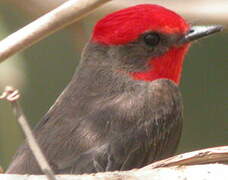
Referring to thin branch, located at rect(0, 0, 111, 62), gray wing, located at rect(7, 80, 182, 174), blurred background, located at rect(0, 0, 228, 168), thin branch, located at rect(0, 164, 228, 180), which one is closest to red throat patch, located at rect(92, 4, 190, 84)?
gray wing, located at rect(7, 80, 182, 174)

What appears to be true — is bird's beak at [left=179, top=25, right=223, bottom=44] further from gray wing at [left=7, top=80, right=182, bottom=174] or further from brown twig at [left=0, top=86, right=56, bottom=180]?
brown twig at [left=0, top=86, right=56, bottom=180]

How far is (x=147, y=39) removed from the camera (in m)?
5.54

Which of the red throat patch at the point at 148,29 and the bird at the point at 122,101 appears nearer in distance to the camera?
the bird at the point at 122,101

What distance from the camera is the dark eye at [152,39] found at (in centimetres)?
552

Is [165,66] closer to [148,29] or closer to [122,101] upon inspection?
[148,29]

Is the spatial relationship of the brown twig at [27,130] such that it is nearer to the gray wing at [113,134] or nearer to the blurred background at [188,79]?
the gray wing at [113,134]

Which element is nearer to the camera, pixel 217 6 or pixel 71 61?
pixel 217 6

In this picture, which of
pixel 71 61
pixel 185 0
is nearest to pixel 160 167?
pixel 185 0

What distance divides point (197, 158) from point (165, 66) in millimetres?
1618

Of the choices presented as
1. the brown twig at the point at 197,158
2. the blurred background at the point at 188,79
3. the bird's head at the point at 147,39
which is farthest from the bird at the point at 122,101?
the blurred background at the point at 188,79

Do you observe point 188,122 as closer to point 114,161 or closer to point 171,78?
point 171,78

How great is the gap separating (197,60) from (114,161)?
111 inches

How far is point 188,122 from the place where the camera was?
7867 mm

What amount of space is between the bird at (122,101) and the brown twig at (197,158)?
2.96ft
